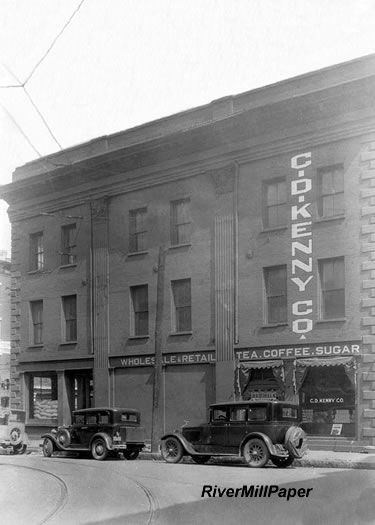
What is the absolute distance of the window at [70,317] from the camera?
23.0m

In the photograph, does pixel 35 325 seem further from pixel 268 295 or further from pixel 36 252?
pixel 268 295

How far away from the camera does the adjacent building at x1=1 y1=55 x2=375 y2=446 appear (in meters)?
20.7

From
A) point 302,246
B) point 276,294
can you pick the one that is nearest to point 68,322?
point 276,294

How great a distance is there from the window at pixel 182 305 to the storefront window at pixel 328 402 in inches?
150

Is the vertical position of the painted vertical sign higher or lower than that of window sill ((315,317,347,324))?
higher

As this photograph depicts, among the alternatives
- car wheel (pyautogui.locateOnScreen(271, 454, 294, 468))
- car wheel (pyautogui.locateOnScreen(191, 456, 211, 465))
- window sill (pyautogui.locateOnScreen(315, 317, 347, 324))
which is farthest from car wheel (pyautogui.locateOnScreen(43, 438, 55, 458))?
window sill (pyautogui.locateOnScreen(315, 317, 347, 324))

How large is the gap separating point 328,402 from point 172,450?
4.67 meters

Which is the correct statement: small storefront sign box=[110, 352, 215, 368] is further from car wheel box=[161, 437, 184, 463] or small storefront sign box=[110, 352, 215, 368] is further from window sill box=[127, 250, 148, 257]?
car wheel box=[161, 437, 184, 463]

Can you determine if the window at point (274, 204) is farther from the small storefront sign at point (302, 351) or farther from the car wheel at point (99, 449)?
the car wheel at point (99, 449)

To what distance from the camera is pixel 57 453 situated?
2428 cm

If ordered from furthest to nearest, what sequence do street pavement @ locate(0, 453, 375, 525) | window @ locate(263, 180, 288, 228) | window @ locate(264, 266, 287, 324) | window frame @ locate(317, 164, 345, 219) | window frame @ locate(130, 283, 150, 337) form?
window frame @ locate(130, 283, 150, 337) < window @ locate(263, 180, 288, 228) < window @ locate(264, 266, 287, 324) < window frame @ locate(317, 164, 345, 219) < street pavement @ locate(0, 453, 375, 525)

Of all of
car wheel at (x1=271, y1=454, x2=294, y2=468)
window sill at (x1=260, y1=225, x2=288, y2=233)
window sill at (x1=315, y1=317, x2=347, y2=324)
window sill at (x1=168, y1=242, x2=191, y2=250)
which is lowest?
car wheel at (x1=271, y1=454, x2=294, y2=468)

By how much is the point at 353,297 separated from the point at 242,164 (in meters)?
5.04

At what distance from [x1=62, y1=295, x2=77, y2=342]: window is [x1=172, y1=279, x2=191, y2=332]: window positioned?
294 centimetres
